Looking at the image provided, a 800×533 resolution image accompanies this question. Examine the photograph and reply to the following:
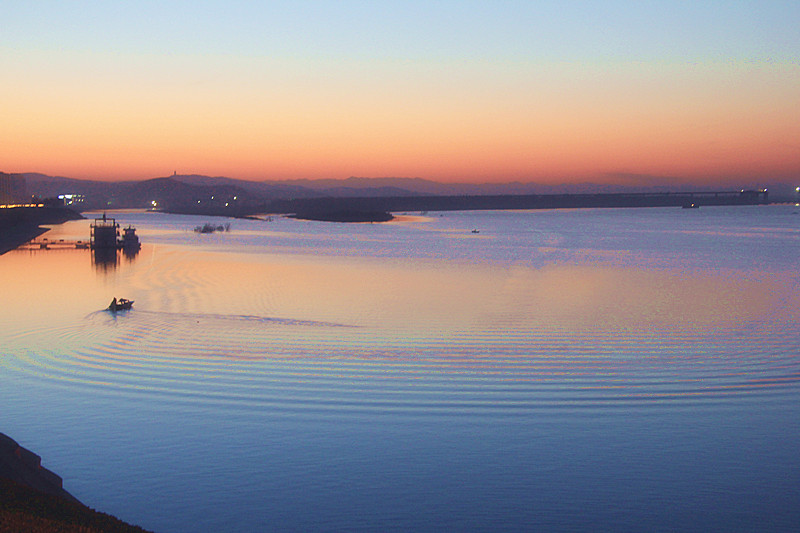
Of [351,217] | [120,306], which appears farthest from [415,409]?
[351,217]

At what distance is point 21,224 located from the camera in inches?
3000

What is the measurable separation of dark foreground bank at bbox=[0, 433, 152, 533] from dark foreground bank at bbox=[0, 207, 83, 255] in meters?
46.0

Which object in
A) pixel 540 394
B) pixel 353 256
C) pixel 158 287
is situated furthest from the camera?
pixel 353 256

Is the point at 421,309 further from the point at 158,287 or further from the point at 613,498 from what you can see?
the point at 613,498

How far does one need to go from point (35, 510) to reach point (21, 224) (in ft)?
257

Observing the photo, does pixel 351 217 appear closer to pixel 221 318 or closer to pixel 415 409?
pixel 221 318

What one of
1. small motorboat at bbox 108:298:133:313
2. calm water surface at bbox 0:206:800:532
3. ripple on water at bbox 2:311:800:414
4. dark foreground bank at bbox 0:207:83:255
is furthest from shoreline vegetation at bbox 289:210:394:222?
ripple on water at bbox 2:311:800:414

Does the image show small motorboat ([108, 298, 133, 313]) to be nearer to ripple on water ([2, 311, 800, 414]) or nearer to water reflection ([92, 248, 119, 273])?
ripple on water ([2, 311, 800, 414])

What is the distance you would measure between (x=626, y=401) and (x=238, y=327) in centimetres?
1138

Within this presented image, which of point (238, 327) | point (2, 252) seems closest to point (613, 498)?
point (238, 327)

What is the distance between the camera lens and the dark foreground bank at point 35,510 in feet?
20.7

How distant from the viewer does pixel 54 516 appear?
266 inches

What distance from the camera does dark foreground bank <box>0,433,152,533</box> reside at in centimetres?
631

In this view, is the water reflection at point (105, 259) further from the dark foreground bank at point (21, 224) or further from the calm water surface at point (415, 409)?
the calm water surface at point (415, 409)
